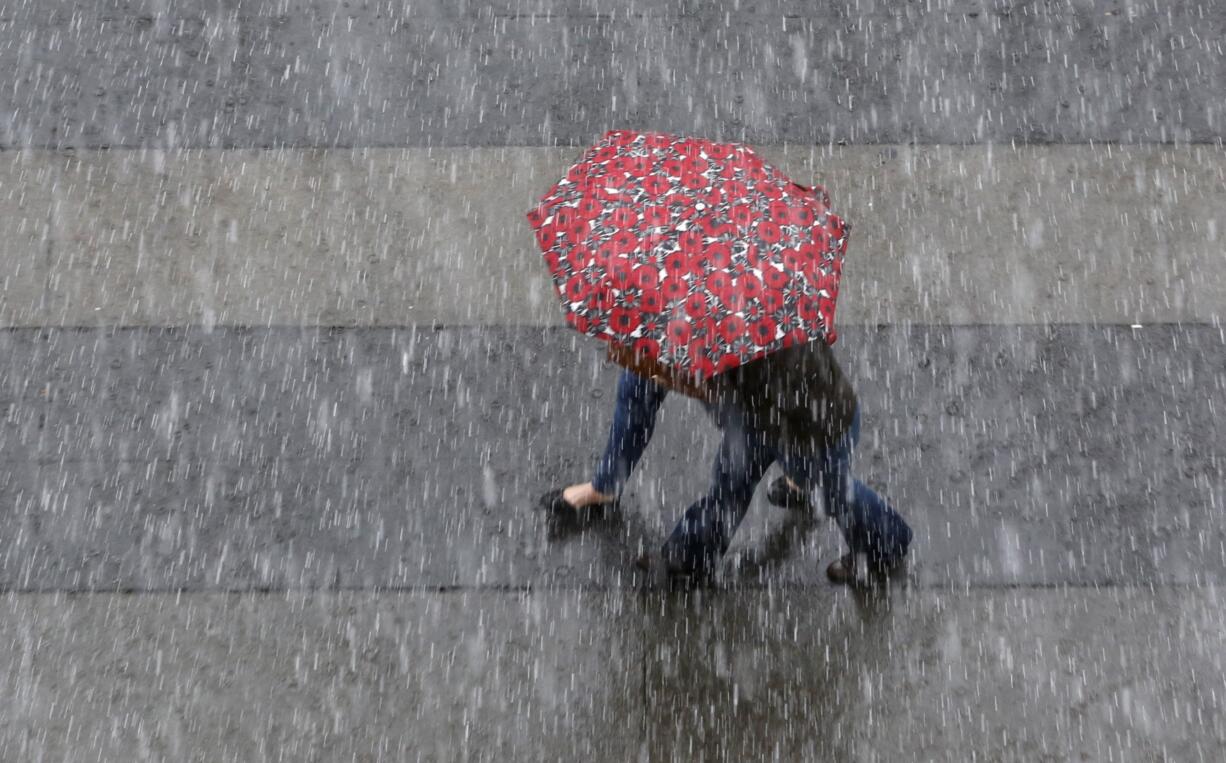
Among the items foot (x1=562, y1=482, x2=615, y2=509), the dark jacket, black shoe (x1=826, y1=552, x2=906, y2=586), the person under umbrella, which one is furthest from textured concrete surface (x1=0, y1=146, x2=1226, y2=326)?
the dark jacket

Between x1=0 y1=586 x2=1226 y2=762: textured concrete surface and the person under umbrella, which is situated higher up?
the person under umbrella

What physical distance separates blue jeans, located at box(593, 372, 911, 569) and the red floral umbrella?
17.5 inches

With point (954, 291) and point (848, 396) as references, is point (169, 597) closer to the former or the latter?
point (848, 396)

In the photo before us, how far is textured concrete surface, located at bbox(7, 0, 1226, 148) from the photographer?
18.5ft

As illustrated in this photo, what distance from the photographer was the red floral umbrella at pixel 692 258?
285cm

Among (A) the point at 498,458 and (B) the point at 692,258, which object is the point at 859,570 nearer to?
(A) the point at 498,458

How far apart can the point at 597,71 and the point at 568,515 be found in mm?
2647

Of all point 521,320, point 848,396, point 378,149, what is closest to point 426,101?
point 378,149

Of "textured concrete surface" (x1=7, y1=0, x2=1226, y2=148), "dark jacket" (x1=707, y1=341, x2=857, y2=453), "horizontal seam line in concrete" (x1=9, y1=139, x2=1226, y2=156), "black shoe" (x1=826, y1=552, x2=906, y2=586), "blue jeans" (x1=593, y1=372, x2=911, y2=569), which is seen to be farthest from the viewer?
"textured concrete surface" (x1=7, y1=0, x2=1226, y2=148)

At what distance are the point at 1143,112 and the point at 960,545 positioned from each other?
9.13ft

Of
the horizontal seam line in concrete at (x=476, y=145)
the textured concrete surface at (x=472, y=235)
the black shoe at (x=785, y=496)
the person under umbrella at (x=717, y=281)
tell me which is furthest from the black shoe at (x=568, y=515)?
the horizontal seam line in concrete at (x=476, y=145)

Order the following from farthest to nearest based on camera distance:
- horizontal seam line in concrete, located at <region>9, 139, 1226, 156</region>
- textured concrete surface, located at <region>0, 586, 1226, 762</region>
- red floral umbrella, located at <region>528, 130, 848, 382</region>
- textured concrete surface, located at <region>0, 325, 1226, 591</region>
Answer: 1. horizontal seam line in concrete, located at <region>9, 139, 1226, 156</region>
2. textured concrete surface, located at <region>0, 325, 1226, 591</region>
3. textured concrete surface, located at <region>0, 586, 1226, 762</region>
4. red floral umbrella, located at <region>528, 130, 848, 382</region>

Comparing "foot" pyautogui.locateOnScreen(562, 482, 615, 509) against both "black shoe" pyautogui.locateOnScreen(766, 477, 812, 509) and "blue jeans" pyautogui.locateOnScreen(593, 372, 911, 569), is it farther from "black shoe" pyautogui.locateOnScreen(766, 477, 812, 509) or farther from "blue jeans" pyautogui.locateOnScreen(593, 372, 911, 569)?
"black shoe" pyautogui.locateOnScreen(766, 477, 812, 509)

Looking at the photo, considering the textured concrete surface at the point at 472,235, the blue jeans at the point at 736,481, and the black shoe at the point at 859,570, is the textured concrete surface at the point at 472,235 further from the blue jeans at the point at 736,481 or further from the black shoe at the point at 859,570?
the black shoe at the point at 859,570
